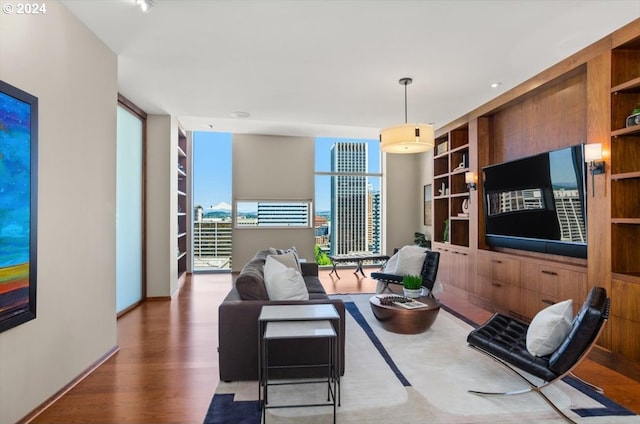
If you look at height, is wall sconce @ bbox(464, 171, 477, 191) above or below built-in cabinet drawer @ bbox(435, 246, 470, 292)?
above

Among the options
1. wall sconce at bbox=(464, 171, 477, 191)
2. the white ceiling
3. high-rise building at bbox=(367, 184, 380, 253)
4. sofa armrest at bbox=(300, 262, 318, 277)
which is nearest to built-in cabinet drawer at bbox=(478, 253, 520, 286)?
wall sconce at bbox=(464, 171, 477, 191)

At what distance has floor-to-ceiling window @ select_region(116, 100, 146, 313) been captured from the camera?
4.37m

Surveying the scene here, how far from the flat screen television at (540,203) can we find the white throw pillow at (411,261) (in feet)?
3.24

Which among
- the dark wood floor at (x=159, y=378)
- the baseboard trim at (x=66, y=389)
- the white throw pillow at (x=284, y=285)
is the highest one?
the white throw pillow at (x=284, y=285)

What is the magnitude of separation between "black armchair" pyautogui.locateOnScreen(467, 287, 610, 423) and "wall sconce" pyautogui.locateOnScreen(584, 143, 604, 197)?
1273mm

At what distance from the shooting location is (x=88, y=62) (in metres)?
2.81

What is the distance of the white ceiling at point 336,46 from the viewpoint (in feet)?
8.18

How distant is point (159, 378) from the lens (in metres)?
2.75

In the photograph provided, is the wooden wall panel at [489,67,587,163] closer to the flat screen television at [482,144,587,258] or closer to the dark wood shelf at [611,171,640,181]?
the flat screen television at [482,144,587,258]

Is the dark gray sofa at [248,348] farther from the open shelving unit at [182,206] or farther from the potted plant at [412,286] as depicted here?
the open shelving unit at [182,206]

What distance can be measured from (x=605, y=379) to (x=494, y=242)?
85.6 inches

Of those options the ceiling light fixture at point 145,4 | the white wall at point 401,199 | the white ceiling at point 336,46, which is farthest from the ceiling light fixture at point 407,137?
the white wall at point 401,199

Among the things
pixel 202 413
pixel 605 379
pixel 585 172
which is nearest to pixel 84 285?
pixel 202 413

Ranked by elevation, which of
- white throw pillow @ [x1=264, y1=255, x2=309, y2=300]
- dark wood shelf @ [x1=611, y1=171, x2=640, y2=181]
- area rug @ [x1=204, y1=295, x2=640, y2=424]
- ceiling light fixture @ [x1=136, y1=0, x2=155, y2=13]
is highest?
ceiling light fixture @ [x1=136, y1=0, x2=155, y2=13]
